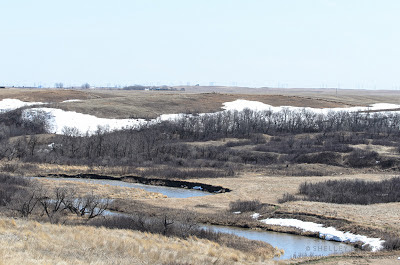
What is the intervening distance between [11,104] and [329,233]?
7917 centimetres

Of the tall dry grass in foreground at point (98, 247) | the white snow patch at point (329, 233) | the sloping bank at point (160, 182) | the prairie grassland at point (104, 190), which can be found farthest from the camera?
the sloping bank at point (160, 182)

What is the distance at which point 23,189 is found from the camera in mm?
39219

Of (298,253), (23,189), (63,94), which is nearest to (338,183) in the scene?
(298,253)

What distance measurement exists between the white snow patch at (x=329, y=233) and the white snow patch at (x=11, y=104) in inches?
2763

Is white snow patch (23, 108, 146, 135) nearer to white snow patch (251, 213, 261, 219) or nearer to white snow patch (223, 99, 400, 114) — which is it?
white snow patch (223, 99, 400, 114)

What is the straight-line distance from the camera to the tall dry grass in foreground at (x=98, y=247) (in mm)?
17531

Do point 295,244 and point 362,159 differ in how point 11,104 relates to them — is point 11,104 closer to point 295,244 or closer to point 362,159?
point 362,159

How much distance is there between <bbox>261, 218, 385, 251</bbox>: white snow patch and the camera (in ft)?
83.0

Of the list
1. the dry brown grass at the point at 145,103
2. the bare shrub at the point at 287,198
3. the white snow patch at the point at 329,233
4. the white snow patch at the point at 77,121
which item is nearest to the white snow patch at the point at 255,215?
the white snow patch at the point at 329,233

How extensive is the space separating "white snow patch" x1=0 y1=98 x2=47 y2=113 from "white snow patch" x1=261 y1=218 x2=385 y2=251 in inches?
2763

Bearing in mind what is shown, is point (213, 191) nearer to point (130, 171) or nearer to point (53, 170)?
point (130, 171)

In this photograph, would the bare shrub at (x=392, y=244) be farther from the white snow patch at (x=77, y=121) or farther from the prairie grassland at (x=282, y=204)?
A: the white snow patch at (x=77, y=121)

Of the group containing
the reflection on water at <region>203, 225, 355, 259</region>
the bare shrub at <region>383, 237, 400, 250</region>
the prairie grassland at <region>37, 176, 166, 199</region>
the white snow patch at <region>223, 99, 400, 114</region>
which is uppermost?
the white snow patch at <region>223, 99, 400, 114</region>

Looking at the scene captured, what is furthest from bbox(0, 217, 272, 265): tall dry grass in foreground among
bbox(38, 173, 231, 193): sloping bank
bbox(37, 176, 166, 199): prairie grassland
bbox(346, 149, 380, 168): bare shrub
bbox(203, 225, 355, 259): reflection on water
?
bbox(346, 149, 380, 168): bare shrub
